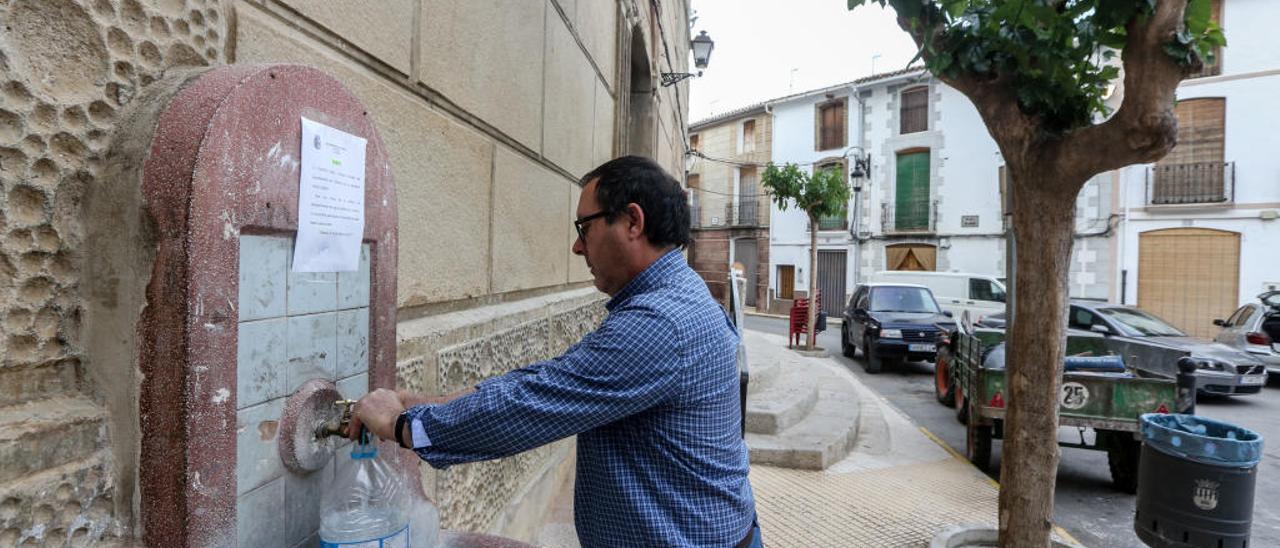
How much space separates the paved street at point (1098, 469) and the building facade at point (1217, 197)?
7.59 metres

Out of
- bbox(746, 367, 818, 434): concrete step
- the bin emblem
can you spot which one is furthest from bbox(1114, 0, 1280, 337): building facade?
the bin emblem

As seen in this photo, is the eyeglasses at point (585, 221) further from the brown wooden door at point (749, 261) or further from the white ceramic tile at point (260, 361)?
the brown wooden door at point (749, 261)

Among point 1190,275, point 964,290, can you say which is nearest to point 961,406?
point 964,290

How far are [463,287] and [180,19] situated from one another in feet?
4.01

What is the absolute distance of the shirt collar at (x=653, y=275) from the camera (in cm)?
158

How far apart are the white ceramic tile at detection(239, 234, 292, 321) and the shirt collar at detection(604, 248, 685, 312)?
0.72 m

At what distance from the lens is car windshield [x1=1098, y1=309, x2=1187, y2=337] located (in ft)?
28.9

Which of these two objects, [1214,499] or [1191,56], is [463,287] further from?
[1214,499]

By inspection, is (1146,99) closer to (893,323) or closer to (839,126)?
(893,323)

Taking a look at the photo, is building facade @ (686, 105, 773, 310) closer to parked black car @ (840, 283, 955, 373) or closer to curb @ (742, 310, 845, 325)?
curb @ (742, 310, 845, 325)

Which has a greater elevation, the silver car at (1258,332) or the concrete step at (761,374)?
the silver car at (1258,332)

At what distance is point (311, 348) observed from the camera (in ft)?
4.03

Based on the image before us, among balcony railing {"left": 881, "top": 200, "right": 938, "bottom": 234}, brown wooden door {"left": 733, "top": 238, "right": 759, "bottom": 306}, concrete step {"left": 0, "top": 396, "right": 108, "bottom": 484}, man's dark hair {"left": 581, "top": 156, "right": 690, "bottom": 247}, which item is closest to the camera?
concrete step {"left": 0, "top": 396, "right": 108, "bottom": 484}

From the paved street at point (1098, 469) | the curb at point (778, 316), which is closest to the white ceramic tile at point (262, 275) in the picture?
the paved street at point (1098, 469)
